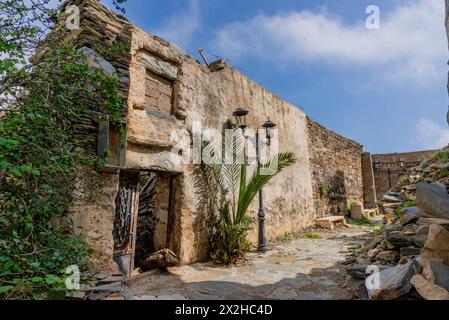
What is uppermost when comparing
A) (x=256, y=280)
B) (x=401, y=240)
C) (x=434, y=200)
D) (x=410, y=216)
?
(x=434, y=200)

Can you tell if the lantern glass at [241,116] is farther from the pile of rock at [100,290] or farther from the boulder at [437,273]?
the boulder at [437,273]

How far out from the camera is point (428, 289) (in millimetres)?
1659

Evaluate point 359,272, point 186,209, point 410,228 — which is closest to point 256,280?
point 359,272

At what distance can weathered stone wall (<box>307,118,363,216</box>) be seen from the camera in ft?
29.6

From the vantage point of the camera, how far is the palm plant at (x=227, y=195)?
4512 mm

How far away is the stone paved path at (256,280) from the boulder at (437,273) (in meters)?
1.25

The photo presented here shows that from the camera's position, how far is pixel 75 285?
1.99 m

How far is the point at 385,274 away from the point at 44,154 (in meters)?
3.05

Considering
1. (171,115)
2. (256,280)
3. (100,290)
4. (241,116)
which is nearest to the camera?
(100,290)

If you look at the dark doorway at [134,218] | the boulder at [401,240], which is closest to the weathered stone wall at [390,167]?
the boulder at [401,240]

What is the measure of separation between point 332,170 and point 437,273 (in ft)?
28.9

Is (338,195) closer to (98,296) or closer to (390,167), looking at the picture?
(390,167)
